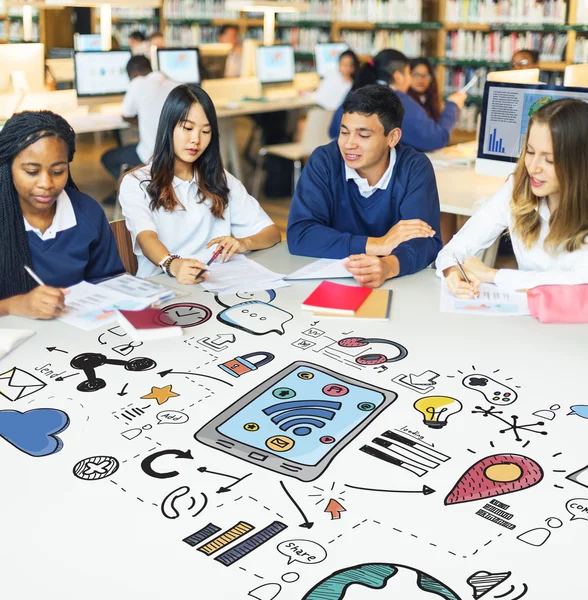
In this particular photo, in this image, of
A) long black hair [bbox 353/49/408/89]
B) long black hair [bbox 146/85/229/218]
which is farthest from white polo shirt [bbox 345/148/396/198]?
long black hair [bbox 353/49/408/89]

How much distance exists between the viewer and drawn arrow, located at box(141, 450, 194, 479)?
119 centimetres

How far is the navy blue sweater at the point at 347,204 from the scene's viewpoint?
90.4 inches

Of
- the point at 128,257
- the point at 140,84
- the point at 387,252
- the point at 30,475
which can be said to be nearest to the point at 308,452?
the point at 30,475

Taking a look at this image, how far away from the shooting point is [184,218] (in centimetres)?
233

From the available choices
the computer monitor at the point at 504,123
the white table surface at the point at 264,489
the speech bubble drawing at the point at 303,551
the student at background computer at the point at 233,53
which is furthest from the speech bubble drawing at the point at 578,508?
the student at background computer at the point at 233,53

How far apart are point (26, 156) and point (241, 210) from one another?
734 mm

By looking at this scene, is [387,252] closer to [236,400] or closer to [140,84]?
[236,400]

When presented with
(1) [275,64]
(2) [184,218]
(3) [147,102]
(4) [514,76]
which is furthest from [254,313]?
(1) [275,64]

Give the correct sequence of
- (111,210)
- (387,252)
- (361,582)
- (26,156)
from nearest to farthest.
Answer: (361,582) < (26,156) < (387,252) < (111,210)

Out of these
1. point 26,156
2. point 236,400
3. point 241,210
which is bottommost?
point 236,400

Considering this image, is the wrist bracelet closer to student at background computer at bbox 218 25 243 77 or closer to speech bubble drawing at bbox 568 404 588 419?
speech bubble drawing at bbox 568 404 588 419

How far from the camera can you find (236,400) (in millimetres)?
1415

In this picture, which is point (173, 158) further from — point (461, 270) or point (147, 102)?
point (147, 102)

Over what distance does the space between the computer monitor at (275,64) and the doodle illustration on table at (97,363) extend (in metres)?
5.58
